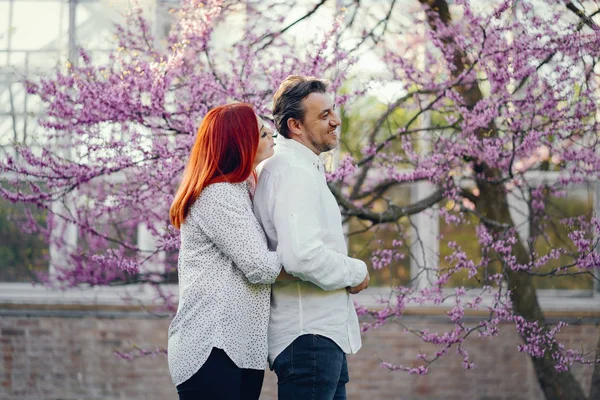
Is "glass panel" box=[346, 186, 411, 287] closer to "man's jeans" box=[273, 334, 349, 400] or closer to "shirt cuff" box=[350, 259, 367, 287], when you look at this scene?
"shirt cuff" box=[350, 259, 367, 287]

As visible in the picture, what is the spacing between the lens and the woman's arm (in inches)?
102

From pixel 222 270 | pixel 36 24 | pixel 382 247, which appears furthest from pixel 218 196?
pixel 36 24

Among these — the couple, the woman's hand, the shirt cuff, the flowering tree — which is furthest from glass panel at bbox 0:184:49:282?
the shirt cuff

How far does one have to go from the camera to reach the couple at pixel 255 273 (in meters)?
Result: 2.60

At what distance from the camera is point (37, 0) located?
683 centimetres

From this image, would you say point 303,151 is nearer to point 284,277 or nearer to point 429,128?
point 284,277

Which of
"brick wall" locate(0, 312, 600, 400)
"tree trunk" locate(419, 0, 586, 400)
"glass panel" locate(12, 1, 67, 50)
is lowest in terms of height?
"brick wall" locate(0, 312, 600, 400)

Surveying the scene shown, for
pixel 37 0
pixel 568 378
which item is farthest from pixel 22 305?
pixel 568 378

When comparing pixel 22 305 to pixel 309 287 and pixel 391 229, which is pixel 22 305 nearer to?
pixel 391 229

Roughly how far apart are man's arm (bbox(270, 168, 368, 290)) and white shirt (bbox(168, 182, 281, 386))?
3.0 inches

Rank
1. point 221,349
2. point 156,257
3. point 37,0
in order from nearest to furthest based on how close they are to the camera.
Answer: point 221,349 → point 156,257 → point 37,0

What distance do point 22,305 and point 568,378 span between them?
166 inches

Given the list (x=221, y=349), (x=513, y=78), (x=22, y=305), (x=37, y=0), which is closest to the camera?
(x=221, y=349)

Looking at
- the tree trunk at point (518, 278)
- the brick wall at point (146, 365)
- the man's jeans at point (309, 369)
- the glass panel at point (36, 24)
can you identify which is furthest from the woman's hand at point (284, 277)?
the glass panel at point (36, 24)
